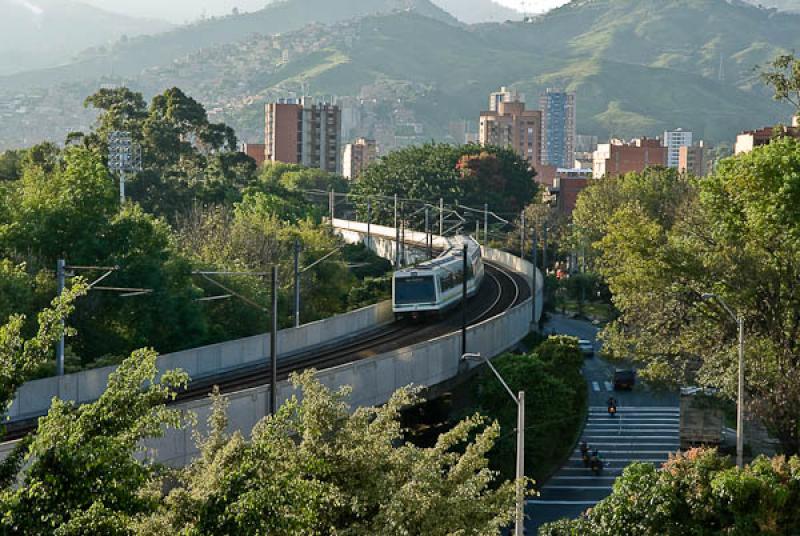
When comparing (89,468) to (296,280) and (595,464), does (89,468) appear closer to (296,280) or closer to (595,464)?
(595,464)

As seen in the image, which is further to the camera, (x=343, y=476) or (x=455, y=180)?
(x=455, y=180)

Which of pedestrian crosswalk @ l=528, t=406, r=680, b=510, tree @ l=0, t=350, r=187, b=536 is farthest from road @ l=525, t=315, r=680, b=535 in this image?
tree @ l=0, t=350, r=187, b=536

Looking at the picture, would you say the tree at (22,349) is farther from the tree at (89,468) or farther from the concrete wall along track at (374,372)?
the concrete wall along track at (374,372)

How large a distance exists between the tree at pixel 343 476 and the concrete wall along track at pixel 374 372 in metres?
1.84

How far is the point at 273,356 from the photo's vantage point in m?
32.0

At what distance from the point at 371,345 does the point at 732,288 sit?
17.2 meters

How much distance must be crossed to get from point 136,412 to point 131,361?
0.54 meters

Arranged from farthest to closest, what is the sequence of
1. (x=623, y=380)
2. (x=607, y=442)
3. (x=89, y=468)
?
(x=623, y=380), (x=607, y=442), (x=89, y=468)

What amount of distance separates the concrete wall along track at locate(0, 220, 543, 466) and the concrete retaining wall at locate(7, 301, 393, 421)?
0.09m

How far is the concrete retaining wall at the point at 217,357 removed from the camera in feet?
117

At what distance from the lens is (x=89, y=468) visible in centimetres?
1343

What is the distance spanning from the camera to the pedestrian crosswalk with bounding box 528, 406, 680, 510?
1801 inches

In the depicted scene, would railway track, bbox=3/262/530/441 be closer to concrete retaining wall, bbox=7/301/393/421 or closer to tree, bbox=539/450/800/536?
concrete retaining wall, bbox=7/301/393/421

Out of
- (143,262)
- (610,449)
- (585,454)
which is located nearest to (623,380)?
(610,449)
